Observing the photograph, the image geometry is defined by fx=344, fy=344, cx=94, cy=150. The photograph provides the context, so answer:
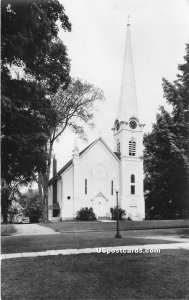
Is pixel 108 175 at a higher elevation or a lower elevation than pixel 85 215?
higher

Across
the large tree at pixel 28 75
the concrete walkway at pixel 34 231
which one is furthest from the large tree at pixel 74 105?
the large tree at pixel 28 75

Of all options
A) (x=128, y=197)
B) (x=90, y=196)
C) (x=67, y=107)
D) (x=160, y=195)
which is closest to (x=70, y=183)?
(x=90, y=196)

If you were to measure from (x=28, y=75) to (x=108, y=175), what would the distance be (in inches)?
1369

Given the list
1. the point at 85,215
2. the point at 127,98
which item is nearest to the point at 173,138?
the point at 85,215

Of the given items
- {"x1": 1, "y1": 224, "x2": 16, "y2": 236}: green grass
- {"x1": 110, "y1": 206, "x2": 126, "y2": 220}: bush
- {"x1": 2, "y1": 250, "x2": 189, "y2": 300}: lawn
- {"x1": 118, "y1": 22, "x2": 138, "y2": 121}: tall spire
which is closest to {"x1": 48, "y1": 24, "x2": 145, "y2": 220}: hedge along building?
{"x1": 118, "y1": 22, "x2": 138, "y2": 121}: tall spire

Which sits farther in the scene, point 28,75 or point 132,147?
point 132,147

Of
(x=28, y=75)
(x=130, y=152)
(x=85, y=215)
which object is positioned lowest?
(x=85, y=215)

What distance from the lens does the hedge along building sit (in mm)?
43375

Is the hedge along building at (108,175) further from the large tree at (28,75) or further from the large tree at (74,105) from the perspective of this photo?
the large tree at (28,75)

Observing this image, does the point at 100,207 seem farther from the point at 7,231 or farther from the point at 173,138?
the point at 173,138

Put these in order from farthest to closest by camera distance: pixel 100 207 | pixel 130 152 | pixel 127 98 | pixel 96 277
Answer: pixel 130 152
pixel 127 98
pixel 100 207
pixel 96 277

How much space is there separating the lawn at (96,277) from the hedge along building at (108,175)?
3353 cm

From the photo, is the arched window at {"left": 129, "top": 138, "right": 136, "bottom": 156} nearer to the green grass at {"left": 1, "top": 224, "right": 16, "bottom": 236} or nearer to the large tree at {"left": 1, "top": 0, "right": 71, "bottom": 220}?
the green grass at {"left": 1, "top": 224, "right": 16, "bottom": 236}

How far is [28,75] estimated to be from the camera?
464 inches
